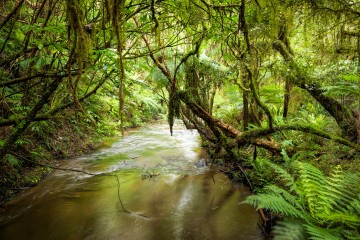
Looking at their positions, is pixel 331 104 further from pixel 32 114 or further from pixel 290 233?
pixel 32 114

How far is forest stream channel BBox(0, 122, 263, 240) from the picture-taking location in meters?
3.41

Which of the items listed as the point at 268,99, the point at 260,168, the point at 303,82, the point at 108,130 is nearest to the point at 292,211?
the point at 260,168

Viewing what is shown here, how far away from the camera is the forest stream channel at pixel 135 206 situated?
3.41 metres

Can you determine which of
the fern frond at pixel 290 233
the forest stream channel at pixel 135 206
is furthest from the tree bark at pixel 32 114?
the fern frond at pixel 290 233

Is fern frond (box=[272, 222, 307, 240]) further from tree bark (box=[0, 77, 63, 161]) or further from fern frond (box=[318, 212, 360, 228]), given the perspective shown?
tree bark (box=[0, 77, 63, 161])

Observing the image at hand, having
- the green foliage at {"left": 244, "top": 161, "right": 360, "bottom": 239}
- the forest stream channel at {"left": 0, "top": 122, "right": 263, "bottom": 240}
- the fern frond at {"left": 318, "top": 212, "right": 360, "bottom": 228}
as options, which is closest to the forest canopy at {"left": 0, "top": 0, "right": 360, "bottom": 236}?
the green foliage at {"left": 244, "top": 161, "right": 360, "bottom": 239}

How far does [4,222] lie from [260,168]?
4091 mm

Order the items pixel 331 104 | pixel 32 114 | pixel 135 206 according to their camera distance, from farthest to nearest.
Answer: pixel 331 104 < pixel 135 206 < pixel 32 114

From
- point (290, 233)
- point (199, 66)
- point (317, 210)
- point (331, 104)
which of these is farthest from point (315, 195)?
point (199, 66)

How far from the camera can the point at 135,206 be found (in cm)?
412

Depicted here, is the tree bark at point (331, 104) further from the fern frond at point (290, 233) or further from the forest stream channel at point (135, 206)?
the fern frond at point (290, 233)

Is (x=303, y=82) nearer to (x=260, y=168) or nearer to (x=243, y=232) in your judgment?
(x=260, y=168)

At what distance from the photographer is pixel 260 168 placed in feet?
15.2

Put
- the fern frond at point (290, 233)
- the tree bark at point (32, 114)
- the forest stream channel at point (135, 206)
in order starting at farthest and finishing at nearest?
1. the forest stream channel at point (135, 206)
2. the tree bark at point (32, 114)
3. the fern frond at point (290, 233)
